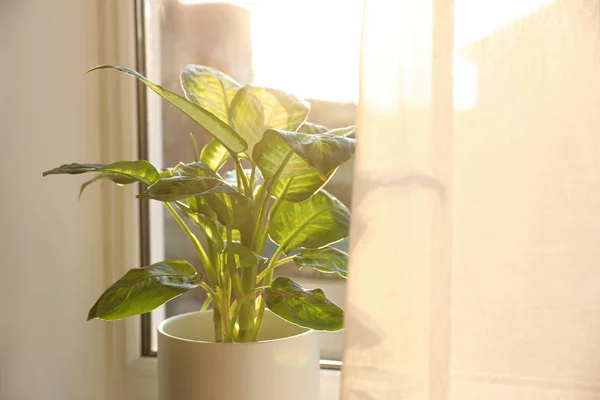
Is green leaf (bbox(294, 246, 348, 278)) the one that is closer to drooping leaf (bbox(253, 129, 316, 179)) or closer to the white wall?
drooping leaf (bbox(253, 129, 316, 179))

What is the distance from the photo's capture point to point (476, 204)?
0.64 metres

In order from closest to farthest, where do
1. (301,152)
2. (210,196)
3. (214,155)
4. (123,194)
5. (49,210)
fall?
1. (301,152)
2. (210,196)
3. (214,155)
4. (49,210)
5. (123,194)

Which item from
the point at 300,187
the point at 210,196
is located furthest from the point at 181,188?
the point at 300,187

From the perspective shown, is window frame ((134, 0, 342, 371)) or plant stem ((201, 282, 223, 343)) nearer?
plant stem ((201, 282, 223, 343))

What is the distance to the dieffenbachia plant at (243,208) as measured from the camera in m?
0.69

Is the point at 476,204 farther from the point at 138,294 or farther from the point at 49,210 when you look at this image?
the point at 49,210

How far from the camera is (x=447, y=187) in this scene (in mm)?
623

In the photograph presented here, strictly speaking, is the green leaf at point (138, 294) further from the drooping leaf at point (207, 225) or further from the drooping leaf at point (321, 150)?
the drooping leaf at point (321, 150)

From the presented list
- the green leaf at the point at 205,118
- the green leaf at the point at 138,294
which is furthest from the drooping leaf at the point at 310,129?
the green leaf at the point at 138,294

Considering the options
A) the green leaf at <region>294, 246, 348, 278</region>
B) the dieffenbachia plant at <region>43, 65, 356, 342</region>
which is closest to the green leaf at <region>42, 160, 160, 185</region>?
the dieffenbachia plant at <region>43, 65, 356, 342</region>

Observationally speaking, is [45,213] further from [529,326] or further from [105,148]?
[529,326]

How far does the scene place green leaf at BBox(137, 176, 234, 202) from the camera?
67cm

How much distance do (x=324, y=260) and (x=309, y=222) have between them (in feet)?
0.18

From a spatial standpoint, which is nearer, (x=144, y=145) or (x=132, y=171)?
(x=132, y=171)
